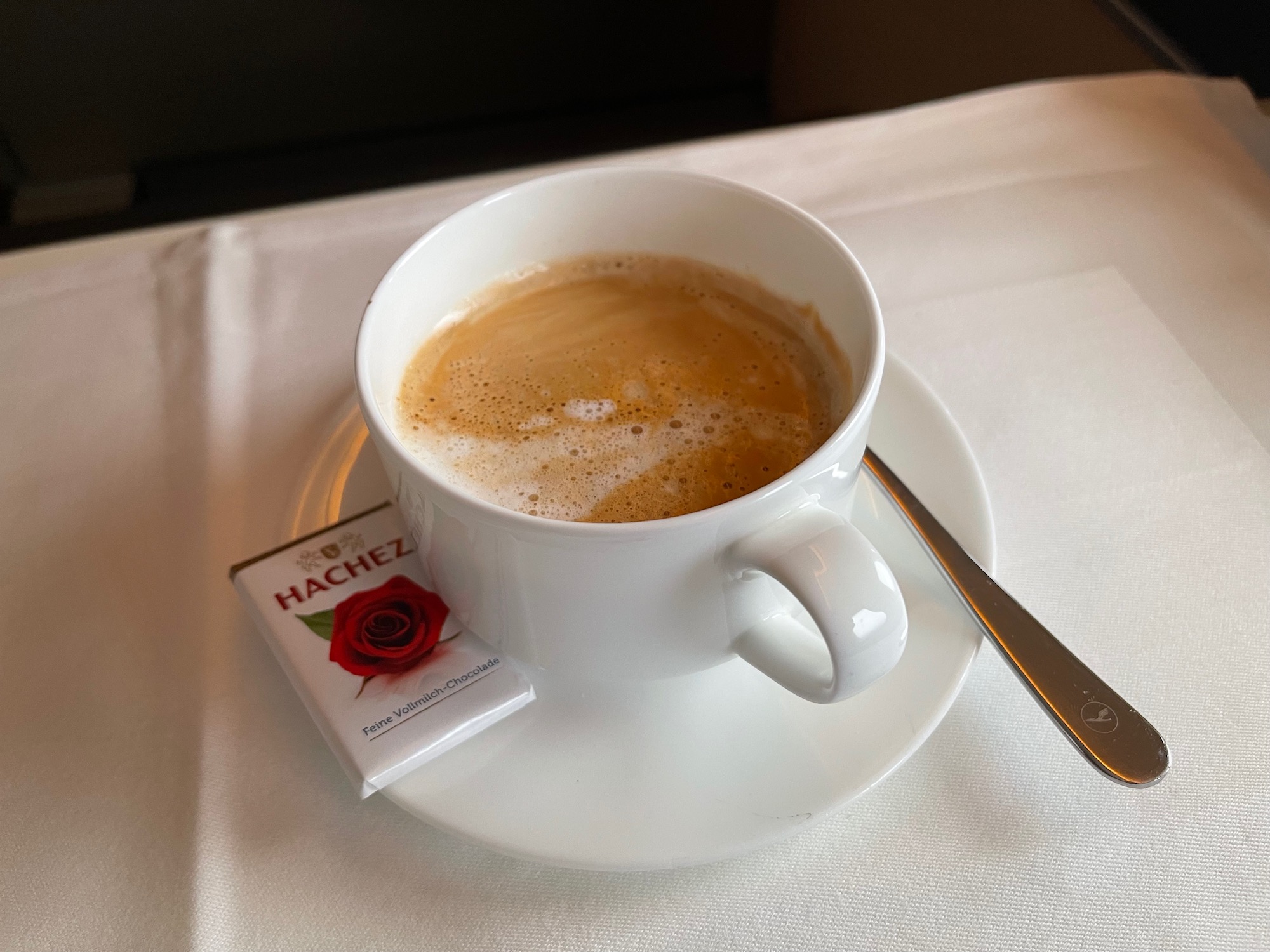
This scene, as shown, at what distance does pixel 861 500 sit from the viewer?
2.35 feet

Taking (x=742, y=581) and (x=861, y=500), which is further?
(x=861, y=500)

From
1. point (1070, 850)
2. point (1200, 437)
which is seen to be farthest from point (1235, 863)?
point (1200, 437)

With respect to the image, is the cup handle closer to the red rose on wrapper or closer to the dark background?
the red rose on wrapper

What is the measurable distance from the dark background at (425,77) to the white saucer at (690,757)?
92cm

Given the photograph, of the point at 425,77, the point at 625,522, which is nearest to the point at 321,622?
the point at 625,522

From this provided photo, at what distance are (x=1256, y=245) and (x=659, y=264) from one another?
2.07 ft

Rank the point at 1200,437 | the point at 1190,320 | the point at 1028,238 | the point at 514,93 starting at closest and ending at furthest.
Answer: the point at 1200,437 < the point at 1190,320 < the point at 1028,238 < the point at 514,93

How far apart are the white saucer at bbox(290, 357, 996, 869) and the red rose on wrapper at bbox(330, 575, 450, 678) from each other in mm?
74

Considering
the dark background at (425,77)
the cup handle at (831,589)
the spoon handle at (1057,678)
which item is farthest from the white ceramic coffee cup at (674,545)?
the dark background at (425,77)

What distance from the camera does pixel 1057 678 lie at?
580 mm

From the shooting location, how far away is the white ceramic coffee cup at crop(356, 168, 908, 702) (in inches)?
19.1

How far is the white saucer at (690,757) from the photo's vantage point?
0.53 metres

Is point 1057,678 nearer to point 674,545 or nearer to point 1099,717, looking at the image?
point 1099,717

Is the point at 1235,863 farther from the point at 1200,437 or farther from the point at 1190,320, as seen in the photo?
the point at 1190,320
